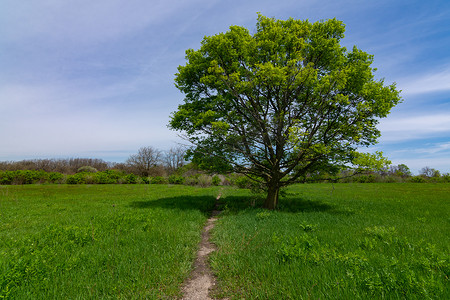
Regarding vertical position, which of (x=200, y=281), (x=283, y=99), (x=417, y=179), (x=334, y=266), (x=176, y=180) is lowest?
(x=200, y=281)

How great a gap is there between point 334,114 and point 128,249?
12256 mm

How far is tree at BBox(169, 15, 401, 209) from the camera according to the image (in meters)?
10.7

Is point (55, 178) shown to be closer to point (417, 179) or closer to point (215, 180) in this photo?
point (215, 180)

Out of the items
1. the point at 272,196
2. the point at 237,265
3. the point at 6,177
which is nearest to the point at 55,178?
the point at 6,177

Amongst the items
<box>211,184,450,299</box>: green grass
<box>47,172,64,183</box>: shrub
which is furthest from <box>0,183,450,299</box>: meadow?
<box>47,172,64,183</box>: shrub

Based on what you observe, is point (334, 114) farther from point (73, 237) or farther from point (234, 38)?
point (73, 237)

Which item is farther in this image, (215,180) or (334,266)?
(215,180)

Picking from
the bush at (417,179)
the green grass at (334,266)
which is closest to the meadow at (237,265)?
the green grass at (334,266)

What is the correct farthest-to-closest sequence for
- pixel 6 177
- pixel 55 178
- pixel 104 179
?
pixel 104 179 → pixel 55 178 → pixel 6 177

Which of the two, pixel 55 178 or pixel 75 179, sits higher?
pixel 55 178

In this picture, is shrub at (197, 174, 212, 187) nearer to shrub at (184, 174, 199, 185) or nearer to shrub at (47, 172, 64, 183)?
shrub at (184, 174, 199, 185)

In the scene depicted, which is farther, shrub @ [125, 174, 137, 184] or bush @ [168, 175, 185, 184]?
bush @ [168, 175, 185, 184]

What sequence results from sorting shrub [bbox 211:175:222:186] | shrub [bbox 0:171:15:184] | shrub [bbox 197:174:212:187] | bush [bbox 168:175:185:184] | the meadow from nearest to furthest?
1. the meadow
2. shrub [bbox 0:171:15:184]
3. shrub [bbox 197:174:212:187]
4. shrub [bbox 211:175:222:186]
5. bush [bbox 168:175:185:184]

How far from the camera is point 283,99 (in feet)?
39.8
